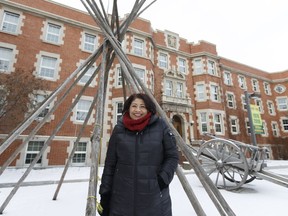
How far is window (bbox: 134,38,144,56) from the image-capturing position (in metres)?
14.9

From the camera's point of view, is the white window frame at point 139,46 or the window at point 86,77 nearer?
the window at point 86,77

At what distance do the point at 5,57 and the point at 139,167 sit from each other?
44.1 ft

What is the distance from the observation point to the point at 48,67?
11875mm

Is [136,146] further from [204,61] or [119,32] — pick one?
[204,61]

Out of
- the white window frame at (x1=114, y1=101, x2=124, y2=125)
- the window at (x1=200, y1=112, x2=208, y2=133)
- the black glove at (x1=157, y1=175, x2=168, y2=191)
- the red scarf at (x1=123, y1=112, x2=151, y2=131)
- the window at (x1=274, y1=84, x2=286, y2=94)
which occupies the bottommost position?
the black glove at (x1=157, y1=175, x2=168, y2=191)

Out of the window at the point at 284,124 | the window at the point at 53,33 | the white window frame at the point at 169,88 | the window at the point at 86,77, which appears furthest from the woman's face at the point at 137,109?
the window at the point at 284,124

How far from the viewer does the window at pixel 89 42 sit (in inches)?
531

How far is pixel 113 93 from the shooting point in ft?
43.4

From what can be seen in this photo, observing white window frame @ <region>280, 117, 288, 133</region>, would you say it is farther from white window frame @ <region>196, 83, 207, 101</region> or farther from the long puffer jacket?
the long puffer jacket

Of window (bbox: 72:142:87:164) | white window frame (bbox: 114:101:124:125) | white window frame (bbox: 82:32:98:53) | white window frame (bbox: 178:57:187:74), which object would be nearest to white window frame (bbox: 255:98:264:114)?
white window frame (bbox: 178:57:187:74)

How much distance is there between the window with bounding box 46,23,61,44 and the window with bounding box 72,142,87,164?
26.6ft

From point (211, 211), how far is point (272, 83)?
2711cm

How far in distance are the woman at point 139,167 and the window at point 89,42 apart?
13.2 m

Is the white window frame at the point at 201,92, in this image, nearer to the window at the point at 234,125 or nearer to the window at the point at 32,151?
the window at the point at 234,125
